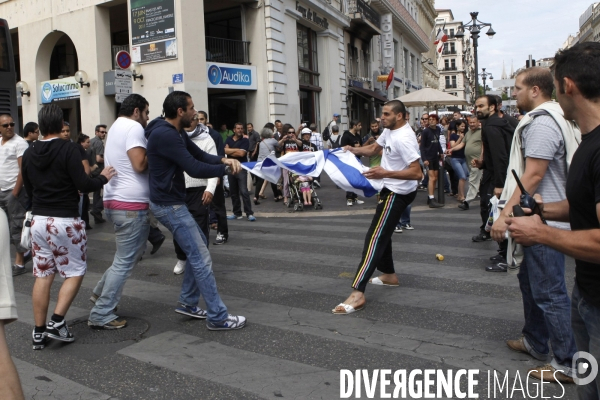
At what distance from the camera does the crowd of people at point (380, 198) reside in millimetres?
2398

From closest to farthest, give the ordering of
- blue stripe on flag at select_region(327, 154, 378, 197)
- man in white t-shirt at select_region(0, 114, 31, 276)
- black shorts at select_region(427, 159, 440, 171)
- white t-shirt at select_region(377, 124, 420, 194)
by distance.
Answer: white t-shirt at select_region(377, 124, 420, 194) < blue stripe on flag at select_region(327, 154, 378, 197) < man in white t-shirt at select_region(0, 114, 31, 276) < black shorts at select_region(427, 159, 440, 171)

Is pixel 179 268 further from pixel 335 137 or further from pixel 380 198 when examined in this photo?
pixel 335 137

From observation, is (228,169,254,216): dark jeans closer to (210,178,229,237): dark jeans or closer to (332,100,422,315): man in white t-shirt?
(210,178,229,237): dark jeans

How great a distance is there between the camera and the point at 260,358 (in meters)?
4.27

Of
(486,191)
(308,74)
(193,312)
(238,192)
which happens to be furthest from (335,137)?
(193,312)

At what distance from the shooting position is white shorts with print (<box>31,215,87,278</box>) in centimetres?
466

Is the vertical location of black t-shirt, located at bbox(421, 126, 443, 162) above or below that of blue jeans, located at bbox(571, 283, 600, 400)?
above

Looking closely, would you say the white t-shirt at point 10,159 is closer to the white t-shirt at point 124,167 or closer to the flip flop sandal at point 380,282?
the white t-shirt at point 124,167

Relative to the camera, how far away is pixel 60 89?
22000mm

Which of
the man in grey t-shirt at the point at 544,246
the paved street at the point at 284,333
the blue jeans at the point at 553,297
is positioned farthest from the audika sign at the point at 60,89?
the blue jeans at the point at 553,297

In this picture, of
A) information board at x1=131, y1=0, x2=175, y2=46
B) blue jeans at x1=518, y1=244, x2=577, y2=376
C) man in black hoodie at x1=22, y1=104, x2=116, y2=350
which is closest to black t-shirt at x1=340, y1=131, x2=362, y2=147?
information board at x1=131, y1=0, x2=175, y2=46

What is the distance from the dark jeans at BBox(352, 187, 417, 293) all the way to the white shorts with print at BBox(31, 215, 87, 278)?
8.27ft

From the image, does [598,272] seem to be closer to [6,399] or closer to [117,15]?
[6,399]

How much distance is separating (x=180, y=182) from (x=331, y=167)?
2547 millimetres
